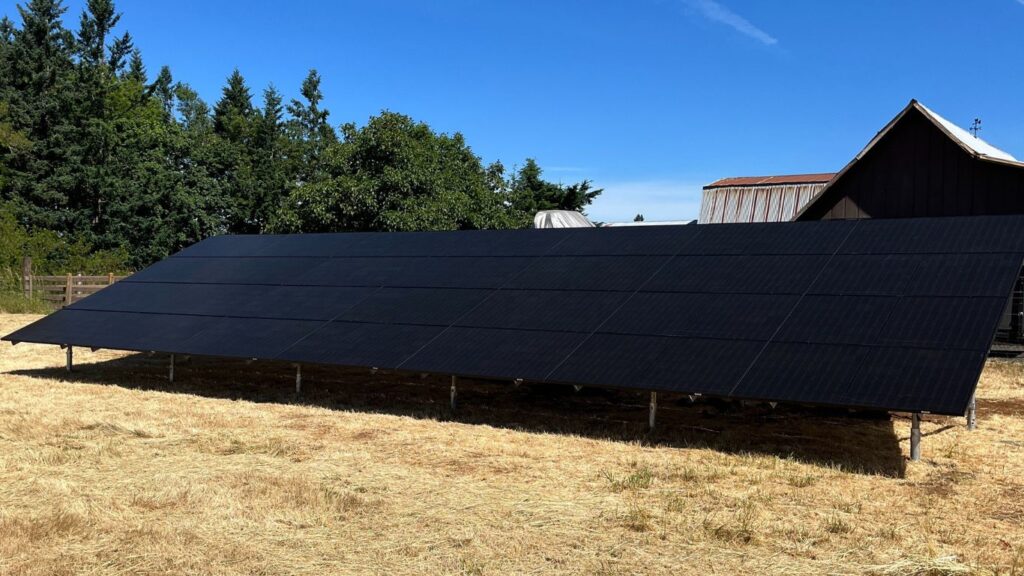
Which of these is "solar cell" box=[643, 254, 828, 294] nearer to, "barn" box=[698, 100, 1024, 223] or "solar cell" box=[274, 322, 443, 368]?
"solar cell" box=[274, 322, 443, 368]

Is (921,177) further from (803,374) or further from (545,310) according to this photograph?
(803,374)

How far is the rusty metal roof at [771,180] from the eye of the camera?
33562 millimetres

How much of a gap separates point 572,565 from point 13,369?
1484cm

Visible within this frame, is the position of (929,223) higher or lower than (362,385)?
higher

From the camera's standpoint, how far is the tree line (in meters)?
33.6

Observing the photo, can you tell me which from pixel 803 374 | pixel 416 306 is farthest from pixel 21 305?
pixel 803 374

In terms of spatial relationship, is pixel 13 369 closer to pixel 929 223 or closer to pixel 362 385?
pixel 362 385

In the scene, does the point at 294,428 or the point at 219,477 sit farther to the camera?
the point at 294,428

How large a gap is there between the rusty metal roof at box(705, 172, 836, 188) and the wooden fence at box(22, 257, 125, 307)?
23.6m

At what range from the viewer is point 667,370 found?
33.0 ft

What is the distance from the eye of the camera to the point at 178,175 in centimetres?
4662

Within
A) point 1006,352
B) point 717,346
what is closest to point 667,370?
point 717,346

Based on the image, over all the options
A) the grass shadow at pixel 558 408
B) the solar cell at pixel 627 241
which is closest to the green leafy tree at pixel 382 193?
the grass shadow at pixel 558 408

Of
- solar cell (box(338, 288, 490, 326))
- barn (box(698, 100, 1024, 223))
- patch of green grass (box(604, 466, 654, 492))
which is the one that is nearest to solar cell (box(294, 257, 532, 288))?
solar cell (box(338, 288, 490, 326))
